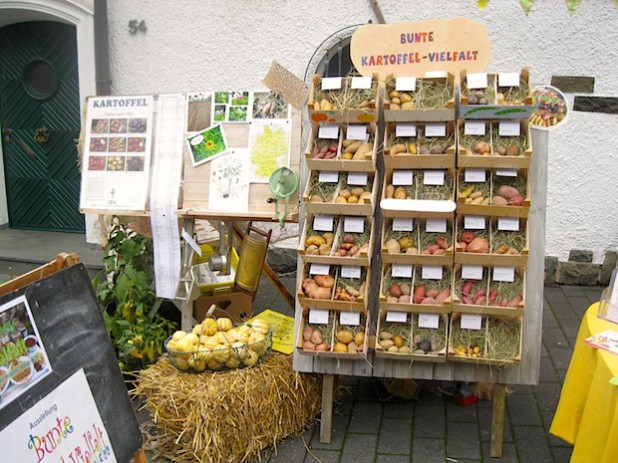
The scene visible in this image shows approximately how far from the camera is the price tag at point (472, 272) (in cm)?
325

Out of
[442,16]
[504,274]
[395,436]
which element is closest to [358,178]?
[504,274]

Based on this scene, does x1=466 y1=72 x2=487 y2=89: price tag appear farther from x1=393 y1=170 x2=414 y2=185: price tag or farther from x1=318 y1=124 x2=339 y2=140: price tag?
x1=318 y1=124 x2=339 y2=140: price tag

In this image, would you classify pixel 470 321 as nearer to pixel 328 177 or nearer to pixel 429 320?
pixel 429 320

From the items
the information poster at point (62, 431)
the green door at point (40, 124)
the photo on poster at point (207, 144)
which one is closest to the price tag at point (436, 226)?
the photo on poster at point (207, 144)

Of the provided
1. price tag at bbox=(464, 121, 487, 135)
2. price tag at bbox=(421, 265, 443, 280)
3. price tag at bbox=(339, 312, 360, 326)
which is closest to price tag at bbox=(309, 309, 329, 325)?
price tag at bbox=(339, 312, 360, 326)

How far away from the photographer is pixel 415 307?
326 cm

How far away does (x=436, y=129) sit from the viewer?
128 inches

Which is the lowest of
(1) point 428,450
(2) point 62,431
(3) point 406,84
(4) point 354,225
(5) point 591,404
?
(1) point 428,450

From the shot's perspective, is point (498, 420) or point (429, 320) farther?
point (498, 420)

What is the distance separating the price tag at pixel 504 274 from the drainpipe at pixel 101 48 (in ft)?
16.2

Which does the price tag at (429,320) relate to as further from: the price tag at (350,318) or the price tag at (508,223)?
the price tag at (508,223)

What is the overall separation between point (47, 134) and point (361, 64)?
212 inches

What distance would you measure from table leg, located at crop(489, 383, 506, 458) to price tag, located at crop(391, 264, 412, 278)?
756 mm

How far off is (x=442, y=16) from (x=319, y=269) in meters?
3.51
